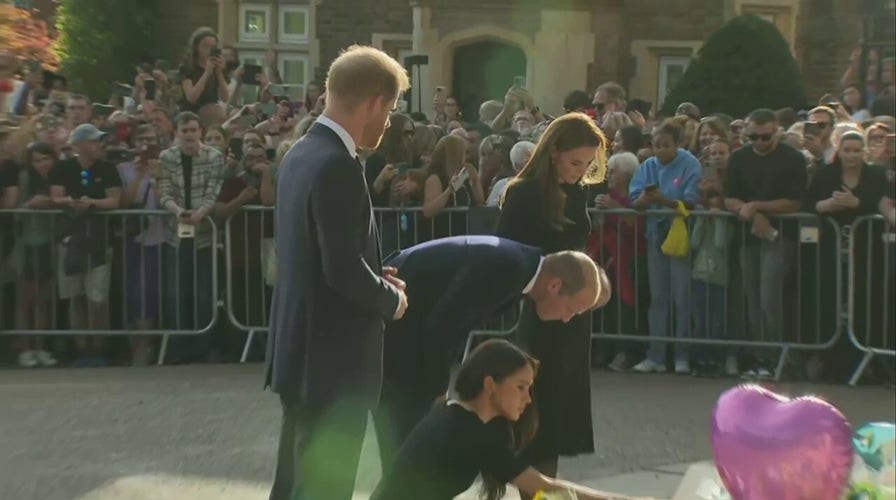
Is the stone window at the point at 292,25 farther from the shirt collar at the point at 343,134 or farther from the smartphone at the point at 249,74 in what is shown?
the shirt collar at the point at 343,134

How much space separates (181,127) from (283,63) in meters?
15.7

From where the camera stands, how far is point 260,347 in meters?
11.2

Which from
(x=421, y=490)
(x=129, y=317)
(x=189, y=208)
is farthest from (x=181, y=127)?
(x=421, y=490)

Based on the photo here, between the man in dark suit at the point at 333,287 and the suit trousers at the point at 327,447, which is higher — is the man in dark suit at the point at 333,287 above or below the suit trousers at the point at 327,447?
above

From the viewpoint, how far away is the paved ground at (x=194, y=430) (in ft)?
23.7

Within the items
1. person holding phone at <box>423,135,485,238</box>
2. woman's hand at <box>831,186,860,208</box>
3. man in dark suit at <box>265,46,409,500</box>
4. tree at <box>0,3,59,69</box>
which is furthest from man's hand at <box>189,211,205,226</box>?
tree at <box>0,3,59,69</box>

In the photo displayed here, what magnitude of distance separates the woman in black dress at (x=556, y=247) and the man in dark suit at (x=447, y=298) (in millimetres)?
432

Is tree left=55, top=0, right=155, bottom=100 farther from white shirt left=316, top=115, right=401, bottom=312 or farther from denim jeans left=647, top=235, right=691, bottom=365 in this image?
white shirt left=316, top=115, right=401, bottom=312

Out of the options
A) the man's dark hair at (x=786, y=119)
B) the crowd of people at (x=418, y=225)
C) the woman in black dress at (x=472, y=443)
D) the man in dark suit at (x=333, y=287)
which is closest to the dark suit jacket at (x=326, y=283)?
the man in dark suit at (x=333, y=287)

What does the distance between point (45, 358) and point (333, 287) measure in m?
6.62

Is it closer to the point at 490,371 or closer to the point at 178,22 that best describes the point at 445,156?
the point at 490,371

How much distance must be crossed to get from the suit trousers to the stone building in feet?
61.2

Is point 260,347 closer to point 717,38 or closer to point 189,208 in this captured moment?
point 189,208

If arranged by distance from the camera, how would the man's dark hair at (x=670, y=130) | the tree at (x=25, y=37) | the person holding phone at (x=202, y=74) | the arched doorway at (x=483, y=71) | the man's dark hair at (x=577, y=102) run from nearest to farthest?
the man's dark hair at (x=670, y=130)
the person holding phone at (x=202, y=74)
the man's dark hair at (x=577, y=102)
the tree at (x=25, y=37)
the arched doorway at (x=483, y=71)
